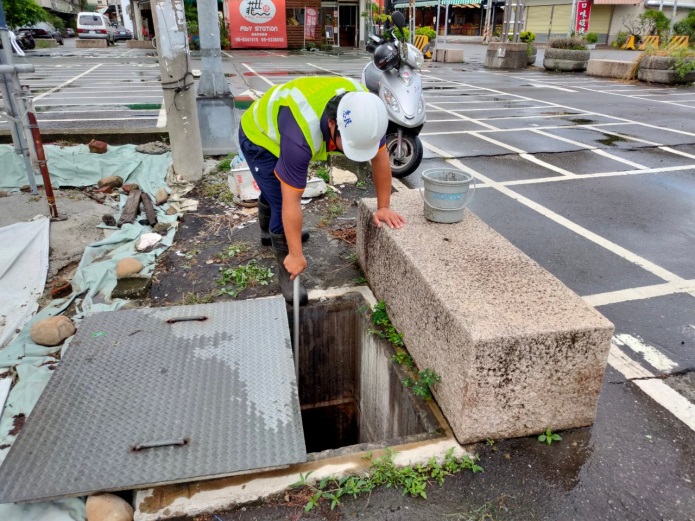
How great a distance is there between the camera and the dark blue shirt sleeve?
2.69 meters

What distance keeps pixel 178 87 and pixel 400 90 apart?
8.23ft

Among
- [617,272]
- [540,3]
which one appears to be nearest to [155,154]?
[617,272]

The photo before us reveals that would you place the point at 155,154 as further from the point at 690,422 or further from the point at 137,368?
the point at 690,422

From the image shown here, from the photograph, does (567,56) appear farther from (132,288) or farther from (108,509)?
(108,509)

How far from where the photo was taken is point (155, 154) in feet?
21.5

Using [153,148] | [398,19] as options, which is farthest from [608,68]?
[153,148]

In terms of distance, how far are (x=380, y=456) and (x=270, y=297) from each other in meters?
1.51

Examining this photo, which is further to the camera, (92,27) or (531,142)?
(92,27)

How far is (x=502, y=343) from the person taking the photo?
2.13 m

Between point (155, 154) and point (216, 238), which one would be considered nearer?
point (216, 238)

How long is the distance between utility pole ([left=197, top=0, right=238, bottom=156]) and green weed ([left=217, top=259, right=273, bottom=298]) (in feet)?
11.5

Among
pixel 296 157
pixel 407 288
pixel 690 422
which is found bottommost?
pixel 690 422

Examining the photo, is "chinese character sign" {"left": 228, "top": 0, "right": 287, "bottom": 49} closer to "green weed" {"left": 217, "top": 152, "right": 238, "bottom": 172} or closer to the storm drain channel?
"green weed" {"left": 217, "top": 152, "right": 238, "bottom": 172}

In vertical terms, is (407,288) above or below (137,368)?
above
